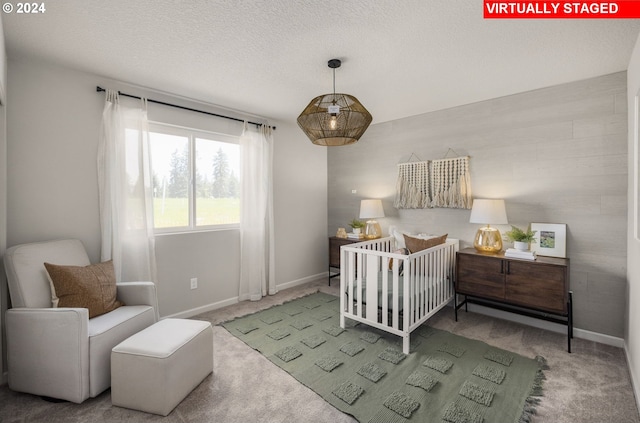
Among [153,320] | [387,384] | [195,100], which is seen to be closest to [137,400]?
[153,320]

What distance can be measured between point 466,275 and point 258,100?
293 centimetres

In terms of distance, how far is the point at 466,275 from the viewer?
10.2 ft

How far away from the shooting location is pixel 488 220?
9.96ft

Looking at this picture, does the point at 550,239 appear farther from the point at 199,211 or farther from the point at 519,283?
the point at 199,211

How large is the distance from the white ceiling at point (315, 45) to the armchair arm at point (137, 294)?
6.03 ft

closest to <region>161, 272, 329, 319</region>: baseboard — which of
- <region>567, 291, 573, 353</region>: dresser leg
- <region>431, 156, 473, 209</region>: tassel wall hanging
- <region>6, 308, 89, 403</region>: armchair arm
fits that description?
<region>6, 308, 89, 403</region>: armchair arm

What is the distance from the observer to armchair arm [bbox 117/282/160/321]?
96.7 inches

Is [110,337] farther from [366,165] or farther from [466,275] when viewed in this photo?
[366,165]

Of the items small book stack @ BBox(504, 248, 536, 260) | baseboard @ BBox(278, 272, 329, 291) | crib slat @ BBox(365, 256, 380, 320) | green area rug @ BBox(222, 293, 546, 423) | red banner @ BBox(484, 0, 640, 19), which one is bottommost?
green area rug @ BBox(222, 293, 546, 423)

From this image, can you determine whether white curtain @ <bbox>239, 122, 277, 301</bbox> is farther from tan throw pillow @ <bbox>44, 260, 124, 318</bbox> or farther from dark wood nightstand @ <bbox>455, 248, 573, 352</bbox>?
dark wood nightstand @ <bbox>455, 248, 573, 352</bbox>

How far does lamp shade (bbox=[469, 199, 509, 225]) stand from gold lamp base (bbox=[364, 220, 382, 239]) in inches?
52.9

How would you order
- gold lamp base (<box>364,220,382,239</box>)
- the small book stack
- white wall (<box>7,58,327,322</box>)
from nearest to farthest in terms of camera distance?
1. white wall (<box>7,58,327,322</box>)
2. the small book stack
3. gold lamp base (<box>364,220,382,239</box>)

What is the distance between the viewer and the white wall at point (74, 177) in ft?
7.73

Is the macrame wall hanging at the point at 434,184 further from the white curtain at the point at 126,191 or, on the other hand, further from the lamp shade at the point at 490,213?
the white curtain at the point at 126,191
